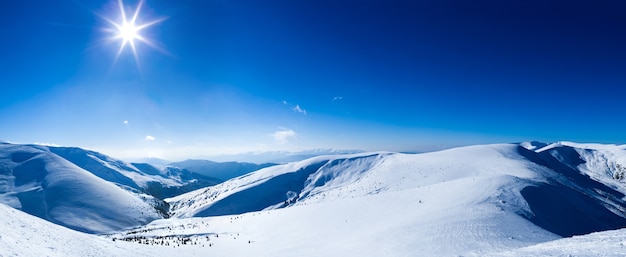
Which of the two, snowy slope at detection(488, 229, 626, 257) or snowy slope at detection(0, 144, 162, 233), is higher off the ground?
snowy slope at detection(488, 229, 626, 257)

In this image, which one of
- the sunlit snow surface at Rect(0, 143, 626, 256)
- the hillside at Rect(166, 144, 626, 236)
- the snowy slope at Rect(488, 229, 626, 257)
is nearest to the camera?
the snowy slope at Rect(488, 229, 626, 257)

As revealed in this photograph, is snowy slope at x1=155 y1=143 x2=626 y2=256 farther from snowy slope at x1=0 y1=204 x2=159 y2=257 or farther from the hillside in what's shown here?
snowy slope at x1=0 y1=204 x2=159 y2=257

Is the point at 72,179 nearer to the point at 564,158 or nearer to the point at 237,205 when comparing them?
the point at 237,205

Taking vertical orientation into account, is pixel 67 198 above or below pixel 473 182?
below

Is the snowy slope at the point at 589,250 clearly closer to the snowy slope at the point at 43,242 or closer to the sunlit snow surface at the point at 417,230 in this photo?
the sunlit snow surface at the point at 417,230

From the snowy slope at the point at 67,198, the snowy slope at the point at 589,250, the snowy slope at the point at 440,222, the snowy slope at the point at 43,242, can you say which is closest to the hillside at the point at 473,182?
the snowy slope at the point at 440,222

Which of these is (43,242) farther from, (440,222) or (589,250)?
(440,222)

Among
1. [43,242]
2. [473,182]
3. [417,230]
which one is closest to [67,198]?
[43,242]

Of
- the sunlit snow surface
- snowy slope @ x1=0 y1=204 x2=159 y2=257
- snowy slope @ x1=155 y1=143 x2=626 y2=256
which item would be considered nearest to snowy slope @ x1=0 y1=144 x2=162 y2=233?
the sunlit snow surface

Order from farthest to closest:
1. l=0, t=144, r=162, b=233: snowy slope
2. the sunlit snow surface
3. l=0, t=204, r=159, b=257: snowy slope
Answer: l=0, t=144, r=162, b=233: snowy slope < the sunlit snow surface < l=0, t=204, r=159, b=257: snowy slope
